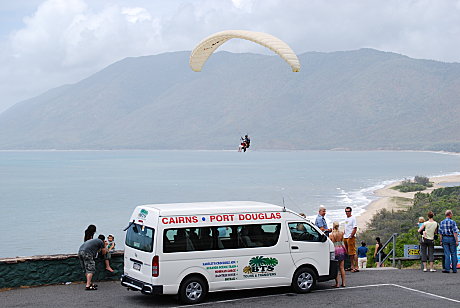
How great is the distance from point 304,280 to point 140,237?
3715mm

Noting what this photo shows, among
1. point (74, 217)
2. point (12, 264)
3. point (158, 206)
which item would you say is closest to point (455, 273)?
point (158, 206)

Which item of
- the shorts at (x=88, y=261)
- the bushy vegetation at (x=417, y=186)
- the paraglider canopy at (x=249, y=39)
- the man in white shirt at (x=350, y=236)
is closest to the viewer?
the shorts at (x=88, y=261)

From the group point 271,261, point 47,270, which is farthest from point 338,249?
point 47,270

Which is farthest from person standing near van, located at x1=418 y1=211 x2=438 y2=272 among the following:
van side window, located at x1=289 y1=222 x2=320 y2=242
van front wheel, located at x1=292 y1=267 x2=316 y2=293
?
van front wheel, located at x1=292 y1=267 x2=316 y2=293

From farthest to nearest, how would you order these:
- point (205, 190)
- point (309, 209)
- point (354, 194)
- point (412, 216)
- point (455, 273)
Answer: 1. point (205, 190)
2. point (354, 194)
3. point (309, 209)
4. point (412, 216)
5. point (455, 273)

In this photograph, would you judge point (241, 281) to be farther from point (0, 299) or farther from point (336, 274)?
point (0, 299)

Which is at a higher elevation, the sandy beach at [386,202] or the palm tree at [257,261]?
the sandy beach at [386,202]

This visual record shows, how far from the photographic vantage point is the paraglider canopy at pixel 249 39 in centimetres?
1939

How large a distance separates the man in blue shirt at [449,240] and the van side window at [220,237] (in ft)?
18.1

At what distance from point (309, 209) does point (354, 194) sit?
80.7 feet

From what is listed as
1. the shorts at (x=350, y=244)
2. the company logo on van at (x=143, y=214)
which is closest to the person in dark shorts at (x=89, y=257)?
the company logo on van at (x=143, y=214)

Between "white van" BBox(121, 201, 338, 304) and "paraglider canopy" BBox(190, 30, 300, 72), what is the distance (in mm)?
6471

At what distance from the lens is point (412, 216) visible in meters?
67.8

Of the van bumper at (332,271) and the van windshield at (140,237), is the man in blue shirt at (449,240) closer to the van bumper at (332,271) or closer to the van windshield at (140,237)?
the van bumper at (332,271)
